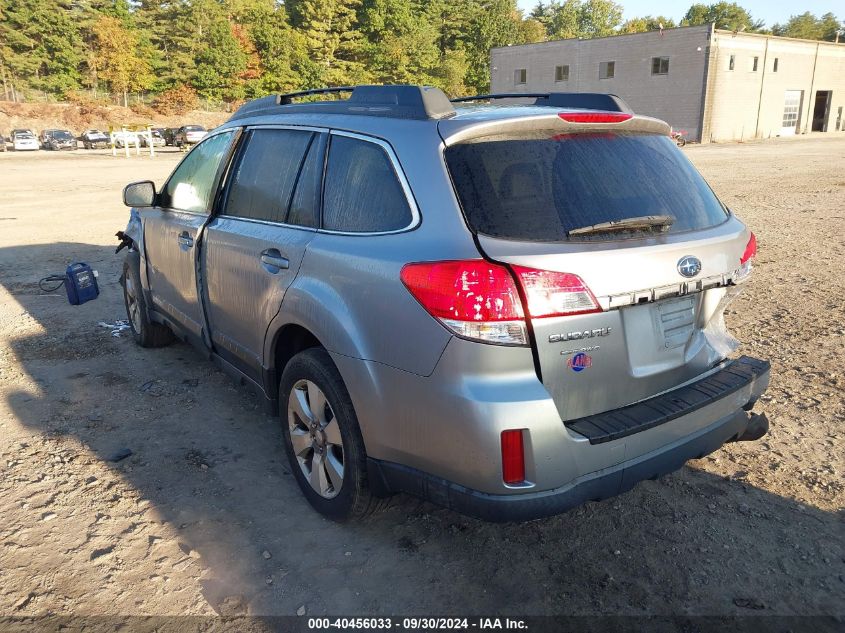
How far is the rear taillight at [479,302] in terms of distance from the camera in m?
2.33

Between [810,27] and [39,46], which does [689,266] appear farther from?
[810,27]

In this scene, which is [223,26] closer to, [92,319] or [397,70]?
[397,70]

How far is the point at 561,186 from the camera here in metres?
2.62

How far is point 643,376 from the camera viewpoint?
263 centimetres

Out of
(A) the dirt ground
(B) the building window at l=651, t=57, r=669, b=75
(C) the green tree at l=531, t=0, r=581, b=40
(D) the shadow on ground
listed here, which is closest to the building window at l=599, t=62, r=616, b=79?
(B) the building window at l=651, t=57, r=669, b=75

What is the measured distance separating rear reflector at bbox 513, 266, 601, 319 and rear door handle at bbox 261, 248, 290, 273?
134 cm

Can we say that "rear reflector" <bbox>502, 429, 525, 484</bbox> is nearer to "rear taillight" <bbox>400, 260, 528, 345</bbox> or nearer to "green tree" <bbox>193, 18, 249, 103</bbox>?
"rear taillight" <bbox>400, 260, 528, 345</bbox>

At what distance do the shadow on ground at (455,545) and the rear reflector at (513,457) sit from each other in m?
0.63

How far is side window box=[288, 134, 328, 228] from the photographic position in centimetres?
323

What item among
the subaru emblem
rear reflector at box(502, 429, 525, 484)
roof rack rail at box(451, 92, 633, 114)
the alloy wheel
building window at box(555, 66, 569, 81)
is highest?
building window at box(555, 66, 569, 81)

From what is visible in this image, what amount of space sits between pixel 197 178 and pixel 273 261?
5.26 ft

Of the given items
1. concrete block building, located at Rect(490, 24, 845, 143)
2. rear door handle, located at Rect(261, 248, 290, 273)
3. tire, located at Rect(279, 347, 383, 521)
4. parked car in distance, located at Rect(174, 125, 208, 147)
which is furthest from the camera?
concrete block building, located at Rect(490, 24, 845, 143)

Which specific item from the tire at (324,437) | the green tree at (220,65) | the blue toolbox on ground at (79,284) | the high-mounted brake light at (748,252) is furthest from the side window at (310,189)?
the green tree at (220,65)

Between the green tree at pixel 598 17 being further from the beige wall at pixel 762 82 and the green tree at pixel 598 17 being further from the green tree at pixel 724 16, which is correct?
the beige wall at pixel 762 82
